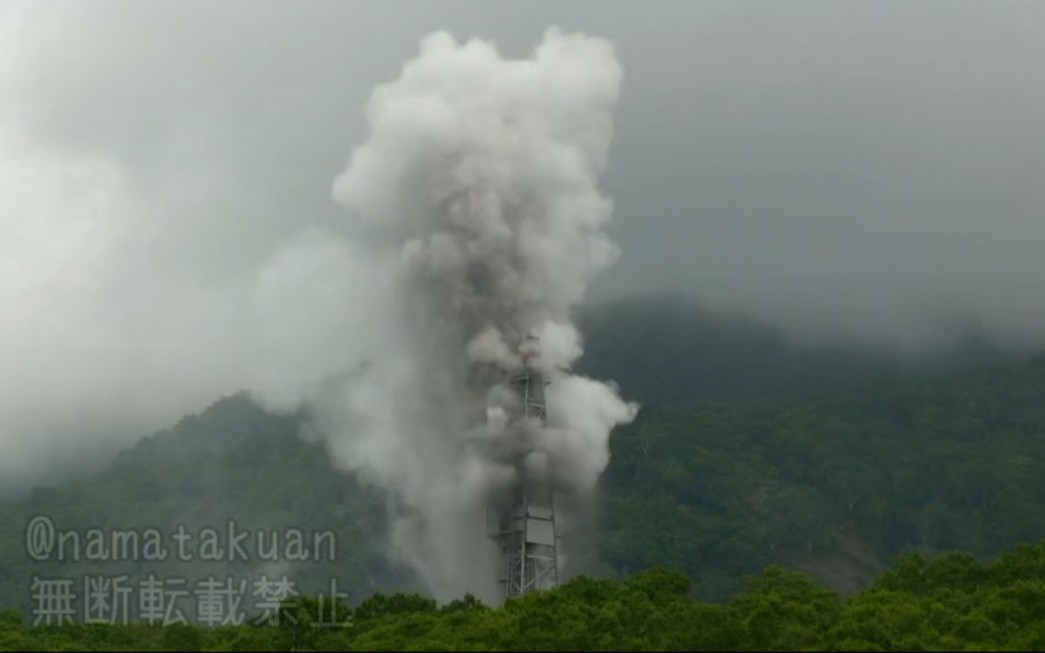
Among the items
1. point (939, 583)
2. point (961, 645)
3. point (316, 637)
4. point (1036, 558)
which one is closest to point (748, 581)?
point (939, 583)

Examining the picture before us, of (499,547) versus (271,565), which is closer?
(499,547)

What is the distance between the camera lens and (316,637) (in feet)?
312

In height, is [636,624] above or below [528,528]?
below

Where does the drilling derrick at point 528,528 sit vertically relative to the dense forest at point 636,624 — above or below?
above

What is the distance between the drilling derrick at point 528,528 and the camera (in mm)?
117375

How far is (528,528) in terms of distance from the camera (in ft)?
384

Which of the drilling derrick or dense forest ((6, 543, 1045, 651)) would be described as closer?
dense forest ((6, 543, 1045, 651))

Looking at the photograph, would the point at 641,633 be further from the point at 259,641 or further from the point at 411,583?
the point at 411,583

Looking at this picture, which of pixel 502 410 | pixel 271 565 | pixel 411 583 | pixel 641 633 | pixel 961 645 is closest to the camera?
pixel 961 645

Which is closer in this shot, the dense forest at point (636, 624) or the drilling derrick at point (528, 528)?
the dense forest at point (636, 624)

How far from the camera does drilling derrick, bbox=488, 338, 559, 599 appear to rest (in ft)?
385

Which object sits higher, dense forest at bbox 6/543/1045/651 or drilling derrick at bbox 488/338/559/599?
drilling derrick at bbox 488/338/559/599

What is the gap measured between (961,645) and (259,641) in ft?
135

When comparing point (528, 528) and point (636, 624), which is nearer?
point (636, 624)
